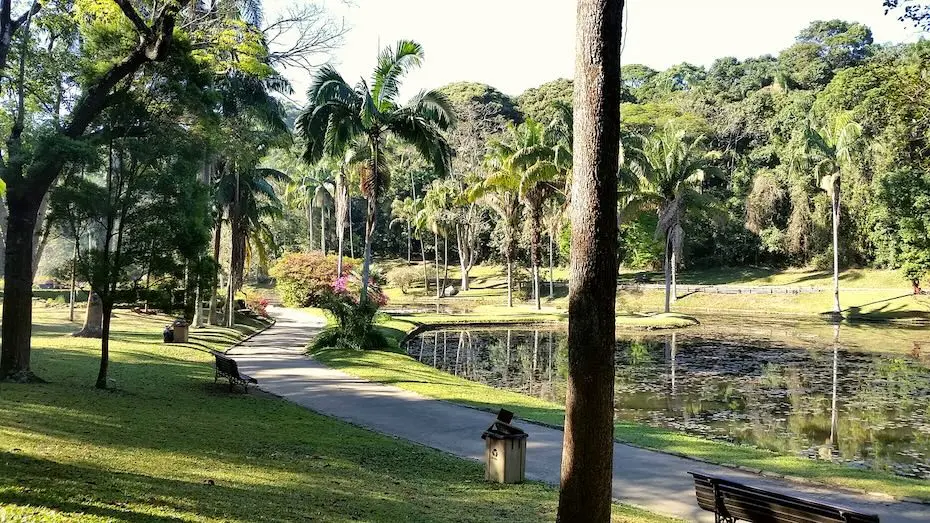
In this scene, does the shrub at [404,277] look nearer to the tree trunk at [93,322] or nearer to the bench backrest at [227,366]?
the tree trunk at [93,322]

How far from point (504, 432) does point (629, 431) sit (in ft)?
15.2

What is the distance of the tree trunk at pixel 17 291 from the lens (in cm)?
1223

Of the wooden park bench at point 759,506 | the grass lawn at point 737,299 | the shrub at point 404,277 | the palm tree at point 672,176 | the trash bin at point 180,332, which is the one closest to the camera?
the wooden park bench at point 759,506

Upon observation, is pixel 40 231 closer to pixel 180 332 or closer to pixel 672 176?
pixel 180 332

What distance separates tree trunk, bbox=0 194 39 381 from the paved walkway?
16.1 ft

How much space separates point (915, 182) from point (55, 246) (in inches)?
2905

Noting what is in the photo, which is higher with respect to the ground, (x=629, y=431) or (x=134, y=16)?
(x=134, y=16)

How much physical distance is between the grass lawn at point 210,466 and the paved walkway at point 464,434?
761 millimetres

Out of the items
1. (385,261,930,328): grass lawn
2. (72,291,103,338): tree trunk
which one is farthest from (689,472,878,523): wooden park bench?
(385,261,930,328): grass lawn

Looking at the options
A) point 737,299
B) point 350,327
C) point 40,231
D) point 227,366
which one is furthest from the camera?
point 737,299

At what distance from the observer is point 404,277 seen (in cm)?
6656

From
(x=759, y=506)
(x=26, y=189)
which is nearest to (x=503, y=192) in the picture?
(x=26, y=189)

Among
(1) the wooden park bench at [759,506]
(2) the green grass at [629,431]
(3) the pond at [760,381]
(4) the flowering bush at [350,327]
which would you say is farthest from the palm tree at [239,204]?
(1) the wooden park bench at [759,506]

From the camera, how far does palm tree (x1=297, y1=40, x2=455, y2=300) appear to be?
77.1 feet
